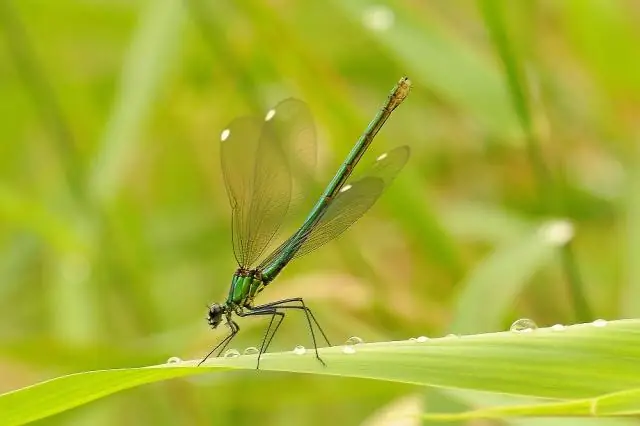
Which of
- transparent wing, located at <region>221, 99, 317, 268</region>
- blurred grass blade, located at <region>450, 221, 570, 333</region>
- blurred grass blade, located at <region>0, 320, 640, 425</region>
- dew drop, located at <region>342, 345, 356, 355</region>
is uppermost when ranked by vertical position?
transparent wing, located at <region>221, 99, 317, 268</region>

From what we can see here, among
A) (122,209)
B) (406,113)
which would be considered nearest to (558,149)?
(406,113)

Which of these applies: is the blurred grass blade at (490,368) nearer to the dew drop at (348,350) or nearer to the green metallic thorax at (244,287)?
the dew drop at (348,350)

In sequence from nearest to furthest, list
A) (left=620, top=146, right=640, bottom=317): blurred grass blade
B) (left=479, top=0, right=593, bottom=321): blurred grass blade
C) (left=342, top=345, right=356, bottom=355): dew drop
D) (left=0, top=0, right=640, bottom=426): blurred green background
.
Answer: (left=342, top=345, right=356, bottom=355): dew drop
(left=479, top=0, right=593, bottom=321): blurred grass blade
(left=620, top=146, right=640, bottom=317): blurred grass blade
(left=0, top=0, right=640, bottom=426): blurred green background

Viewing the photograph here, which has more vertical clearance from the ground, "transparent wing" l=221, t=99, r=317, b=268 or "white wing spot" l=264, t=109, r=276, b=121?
"white wing spot" l=264, t=109, r=276, b=121

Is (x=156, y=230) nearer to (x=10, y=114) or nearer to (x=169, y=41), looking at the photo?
(x=10, y=114)

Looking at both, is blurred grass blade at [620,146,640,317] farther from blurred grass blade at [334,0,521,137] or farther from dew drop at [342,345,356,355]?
dew drop at [342,345,356,355]

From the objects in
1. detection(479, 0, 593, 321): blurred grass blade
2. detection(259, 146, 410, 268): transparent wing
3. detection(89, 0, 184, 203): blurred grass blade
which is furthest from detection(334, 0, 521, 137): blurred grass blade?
detection(89, 0, 184, 203): blurred grass blade

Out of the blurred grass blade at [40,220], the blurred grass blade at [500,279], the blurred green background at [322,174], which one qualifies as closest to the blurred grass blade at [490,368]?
the blurred green background at [322,174]

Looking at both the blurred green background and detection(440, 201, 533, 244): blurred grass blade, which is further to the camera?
detection(440, 201, 533, 244): blurred grass blade

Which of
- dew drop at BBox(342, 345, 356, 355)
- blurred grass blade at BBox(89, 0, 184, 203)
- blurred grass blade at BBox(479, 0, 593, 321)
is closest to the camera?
dew drop at BBox(342, 345, 356, 355)
